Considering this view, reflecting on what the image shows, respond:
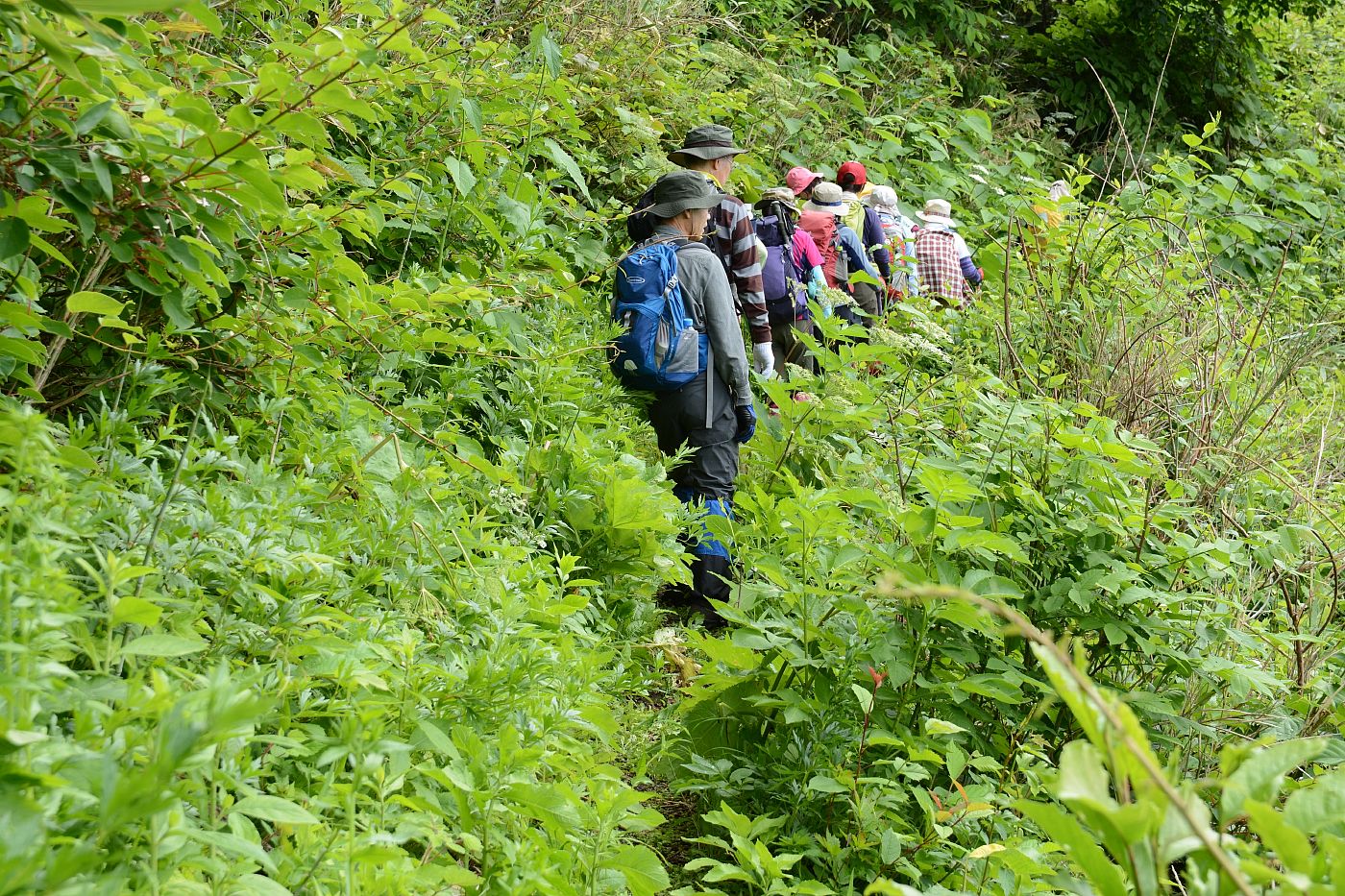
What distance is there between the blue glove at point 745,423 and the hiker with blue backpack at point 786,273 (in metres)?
1.74

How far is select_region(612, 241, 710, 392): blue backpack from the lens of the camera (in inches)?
209

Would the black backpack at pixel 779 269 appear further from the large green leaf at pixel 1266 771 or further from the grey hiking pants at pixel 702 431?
the large green leaf at pixel 1266 771

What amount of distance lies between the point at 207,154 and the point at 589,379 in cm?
284

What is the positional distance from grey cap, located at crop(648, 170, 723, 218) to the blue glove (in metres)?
1.03

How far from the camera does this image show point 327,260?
3.28 meters

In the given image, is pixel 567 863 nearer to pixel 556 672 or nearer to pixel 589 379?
pixel 556 672

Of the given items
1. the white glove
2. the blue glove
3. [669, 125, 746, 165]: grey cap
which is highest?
[669, 125, 746, 165]: grey cap

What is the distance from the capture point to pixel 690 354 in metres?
5.34

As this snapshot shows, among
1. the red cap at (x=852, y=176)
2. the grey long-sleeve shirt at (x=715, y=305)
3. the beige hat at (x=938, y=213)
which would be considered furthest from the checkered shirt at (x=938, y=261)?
the grey long-sleeve shirt at (x=715, y=305)

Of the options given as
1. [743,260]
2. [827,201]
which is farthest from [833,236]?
[743,260]

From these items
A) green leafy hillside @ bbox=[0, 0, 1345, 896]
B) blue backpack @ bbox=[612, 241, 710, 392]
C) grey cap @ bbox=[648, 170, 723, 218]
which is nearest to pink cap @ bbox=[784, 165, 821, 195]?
green leafy hillside @ bbox=[0, 0, 1345, 896]

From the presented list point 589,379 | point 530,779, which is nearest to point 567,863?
point 530,779

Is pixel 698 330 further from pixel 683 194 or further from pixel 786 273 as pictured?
pixel 786 273

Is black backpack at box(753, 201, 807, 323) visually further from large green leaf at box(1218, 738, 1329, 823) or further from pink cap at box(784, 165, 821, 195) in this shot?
large green leaf at box(1218, 738, 1329, 823)
